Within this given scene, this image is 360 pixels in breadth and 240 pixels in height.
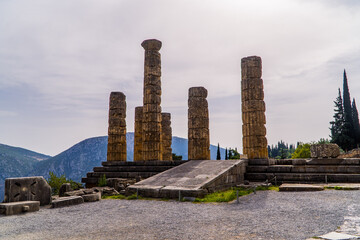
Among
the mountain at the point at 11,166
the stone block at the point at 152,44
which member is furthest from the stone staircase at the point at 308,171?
the mountain at the point at 11,166

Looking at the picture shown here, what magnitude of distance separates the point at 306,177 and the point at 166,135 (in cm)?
1472

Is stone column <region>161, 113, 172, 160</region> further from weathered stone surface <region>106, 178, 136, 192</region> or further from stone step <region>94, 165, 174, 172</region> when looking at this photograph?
weathered stone surface <region>106, 178, 136, 192</region>

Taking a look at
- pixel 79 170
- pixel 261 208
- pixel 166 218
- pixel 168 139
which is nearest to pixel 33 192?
pixel 166 218

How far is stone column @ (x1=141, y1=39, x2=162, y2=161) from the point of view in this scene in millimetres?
17516

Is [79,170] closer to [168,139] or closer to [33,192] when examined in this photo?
[168,139]

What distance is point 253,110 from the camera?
583 inches

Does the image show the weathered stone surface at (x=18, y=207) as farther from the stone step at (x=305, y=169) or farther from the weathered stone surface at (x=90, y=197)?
the stone step at (x=305, y=169)

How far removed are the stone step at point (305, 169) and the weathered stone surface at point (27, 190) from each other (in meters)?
8.89

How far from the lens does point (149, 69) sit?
1773 centimetres

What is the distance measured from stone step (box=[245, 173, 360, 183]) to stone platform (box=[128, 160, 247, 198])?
77 cm

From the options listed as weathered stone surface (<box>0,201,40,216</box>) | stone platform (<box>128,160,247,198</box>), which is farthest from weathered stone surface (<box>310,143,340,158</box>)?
weathered stone surface (<box>0,201,40,216</box>)

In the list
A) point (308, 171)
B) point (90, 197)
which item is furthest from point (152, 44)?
point (308, 171)

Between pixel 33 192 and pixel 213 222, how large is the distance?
614cm

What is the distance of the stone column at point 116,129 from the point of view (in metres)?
19.4
